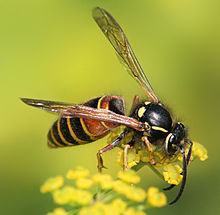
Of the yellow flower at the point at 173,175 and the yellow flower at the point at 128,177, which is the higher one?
the yellow flower at the point at 128,177

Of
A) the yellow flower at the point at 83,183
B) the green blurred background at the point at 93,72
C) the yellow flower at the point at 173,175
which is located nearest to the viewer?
the yellow flower at the point at 83,183

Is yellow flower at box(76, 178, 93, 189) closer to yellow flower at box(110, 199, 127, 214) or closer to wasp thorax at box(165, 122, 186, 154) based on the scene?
yellow flower at box(110, 199, 127, 214)

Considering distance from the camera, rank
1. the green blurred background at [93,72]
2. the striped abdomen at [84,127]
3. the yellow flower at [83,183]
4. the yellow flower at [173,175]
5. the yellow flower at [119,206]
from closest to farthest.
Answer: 1. the yellow flower at [119,206]
2. the yellow flower at [83,183]
3. the yellow flower at [173,175]
4. the striped abdomen at [84,127]
5. the green blurred background at [93,72]

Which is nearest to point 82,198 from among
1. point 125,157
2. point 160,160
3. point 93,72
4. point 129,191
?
point 129,191

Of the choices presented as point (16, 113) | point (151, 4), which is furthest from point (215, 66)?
point (16, 113)

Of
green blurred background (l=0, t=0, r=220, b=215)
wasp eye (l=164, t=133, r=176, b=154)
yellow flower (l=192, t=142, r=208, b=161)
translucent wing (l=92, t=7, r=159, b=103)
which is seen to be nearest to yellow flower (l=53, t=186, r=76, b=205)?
wasp eye (l=164, t=133, r=176, b=154)

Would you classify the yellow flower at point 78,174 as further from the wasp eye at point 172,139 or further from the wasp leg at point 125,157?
the wasp eye at point 172,139

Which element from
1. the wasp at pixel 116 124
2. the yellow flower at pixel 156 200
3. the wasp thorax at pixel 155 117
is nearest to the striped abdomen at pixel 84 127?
the wasp at pixel 116 124

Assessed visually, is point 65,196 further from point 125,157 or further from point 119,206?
point 125,157
